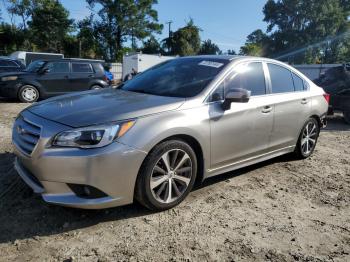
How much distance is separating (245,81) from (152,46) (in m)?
51.3

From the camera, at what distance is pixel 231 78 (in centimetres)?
433

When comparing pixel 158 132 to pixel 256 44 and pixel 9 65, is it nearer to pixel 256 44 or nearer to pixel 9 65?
pixel 9 65

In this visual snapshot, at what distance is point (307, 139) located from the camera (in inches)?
228

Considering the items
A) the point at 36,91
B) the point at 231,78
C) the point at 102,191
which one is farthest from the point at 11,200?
the point at 36,91

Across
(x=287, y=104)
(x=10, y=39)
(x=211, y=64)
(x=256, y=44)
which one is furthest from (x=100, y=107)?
(x=256, y=44)

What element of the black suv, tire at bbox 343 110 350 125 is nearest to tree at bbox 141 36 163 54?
the black suv

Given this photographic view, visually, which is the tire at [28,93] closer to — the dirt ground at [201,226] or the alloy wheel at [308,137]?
the dirt ground at [201,226]

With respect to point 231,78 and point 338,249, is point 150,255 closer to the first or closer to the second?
point 338,249

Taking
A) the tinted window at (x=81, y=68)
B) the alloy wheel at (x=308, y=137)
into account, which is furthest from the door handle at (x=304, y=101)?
the tinted window at (x=81, y=68)

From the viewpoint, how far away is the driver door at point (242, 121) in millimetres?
4043

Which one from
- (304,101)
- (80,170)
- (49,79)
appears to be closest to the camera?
(80,170)

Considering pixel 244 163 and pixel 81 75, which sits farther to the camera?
pixel 81 75

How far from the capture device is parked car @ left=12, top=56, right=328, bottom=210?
→ 317 centimetres

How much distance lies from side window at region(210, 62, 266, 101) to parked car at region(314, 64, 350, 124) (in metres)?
6.28
